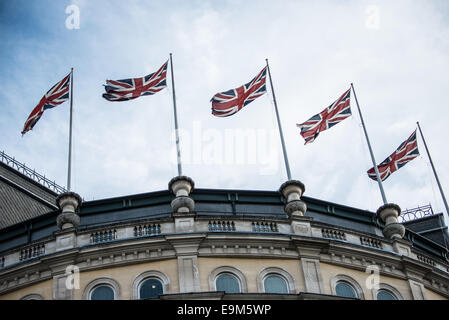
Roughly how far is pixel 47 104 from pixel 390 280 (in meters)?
18.9

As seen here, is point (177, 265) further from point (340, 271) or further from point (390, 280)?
point (390, 280)

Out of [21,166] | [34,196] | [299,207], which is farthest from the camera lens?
[21,166]

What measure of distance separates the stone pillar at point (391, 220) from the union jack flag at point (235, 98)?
834 centimetres

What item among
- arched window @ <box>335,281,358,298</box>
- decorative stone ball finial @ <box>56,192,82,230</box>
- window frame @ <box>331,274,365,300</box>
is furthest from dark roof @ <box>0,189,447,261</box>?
arched window @ <box>335,281,358,298</box>

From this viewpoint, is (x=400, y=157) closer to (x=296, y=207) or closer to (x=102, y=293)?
(x=296, y=207)

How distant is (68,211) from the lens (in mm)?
35875

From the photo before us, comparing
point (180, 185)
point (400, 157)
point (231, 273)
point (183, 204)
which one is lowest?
point (231, 273)

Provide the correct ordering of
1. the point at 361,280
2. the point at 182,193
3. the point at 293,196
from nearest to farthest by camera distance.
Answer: the point at 361,280
the point at 182,193
the point at 293,196

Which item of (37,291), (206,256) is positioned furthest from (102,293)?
(206,256)

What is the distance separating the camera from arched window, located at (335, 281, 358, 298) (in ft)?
111

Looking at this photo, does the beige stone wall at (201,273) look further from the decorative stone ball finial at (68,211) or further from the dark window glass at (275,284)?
the decorative stone ball finial at (68,211)

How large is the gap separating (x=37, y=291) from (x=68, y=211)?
4085 mm

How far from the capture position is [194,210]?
3747cm
